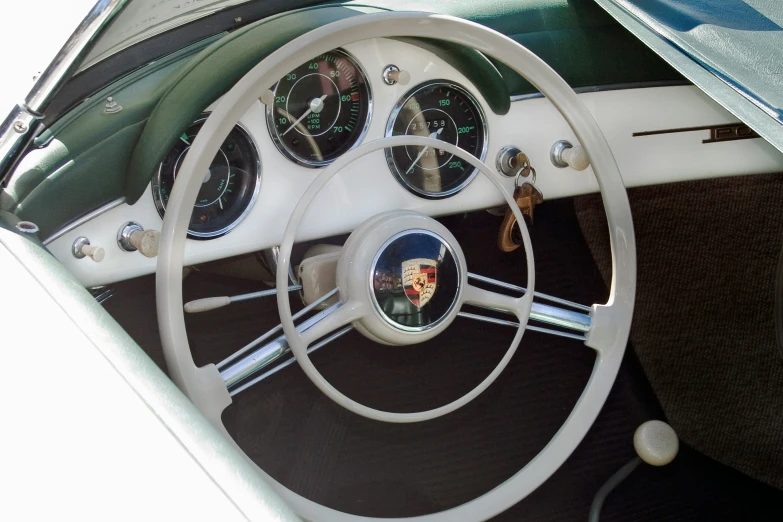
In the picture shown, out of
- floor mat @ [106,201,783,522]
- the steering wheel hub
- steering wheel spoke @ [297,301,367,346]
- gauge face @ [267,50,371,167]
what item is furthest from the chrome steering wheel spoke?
floor mat @ [106,201,783,522]

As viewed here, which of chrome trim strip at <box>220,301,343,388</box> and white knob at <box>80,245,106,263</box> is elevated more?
white knob at <box>80,245,106,263</box>

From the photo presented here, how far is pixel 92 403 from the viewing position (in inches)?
35.3

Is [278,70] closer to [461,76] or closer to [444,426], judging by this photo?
[461,76]

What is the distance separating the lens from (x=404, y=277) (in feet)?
4.61

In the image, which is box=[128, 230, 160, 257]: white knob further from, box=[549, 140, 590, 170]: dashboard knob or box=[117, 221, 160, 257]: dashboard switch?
box=[549, 140, 590, 170]: dashboard knob

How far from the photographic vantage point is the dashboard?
1.50 m

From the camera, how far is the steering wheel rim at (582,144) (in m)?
1.24

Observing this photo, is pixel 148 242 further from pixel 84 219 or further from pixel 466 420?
pixel 466 420

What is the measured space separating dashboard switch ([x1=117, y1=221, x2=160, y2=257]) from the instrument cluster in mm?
65

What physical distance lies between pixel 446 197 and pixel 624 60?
1.78ft

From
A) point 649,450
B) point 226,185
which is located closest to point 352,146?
point 226,185

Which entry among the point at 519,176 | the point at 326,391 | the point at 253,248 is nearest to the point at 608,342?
the point at 519,176

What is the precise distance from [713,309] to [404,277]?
1456 millimetres

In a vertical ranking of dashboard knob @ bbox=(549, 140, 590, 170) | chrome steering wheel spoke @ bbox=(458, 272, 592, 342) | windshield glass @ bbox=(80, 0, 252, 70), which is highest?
windshield glass @ bbox=(80, 0, 252, 70)
